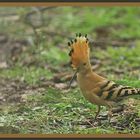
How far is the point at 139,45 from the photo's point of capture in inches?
212

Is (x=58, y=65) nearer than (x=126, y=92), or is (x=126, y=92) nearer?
(x=126, y=92)

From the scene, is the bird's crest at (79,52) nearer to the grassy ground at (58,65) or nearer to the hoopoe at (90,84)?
the hoopoe at (90,84)

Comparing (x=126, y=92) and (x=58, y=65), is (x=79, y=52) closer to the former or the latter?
(x=126, y=92)

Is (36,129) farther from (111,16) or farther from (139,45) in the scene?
(111,16)

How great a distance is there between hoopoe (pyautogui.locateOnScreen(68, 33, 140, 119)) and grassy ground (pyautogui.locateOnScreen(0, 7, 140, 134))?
0.39 feet

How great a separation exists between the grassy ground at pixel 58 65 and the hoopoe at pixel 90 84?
0.12 m

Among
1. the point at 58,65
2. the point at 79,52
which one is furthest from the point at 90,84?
the point at 58,65

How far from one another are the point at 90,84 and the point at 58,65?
911 mm

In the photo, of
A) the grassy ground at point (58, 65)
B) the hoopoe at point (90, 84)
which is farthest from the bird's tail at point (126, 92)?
the grassy ground at point (58, 65)

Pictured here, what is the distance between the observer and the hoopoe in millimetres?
4180

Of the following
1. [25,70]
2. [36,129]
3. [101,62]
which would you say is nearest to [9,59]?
[25,70]

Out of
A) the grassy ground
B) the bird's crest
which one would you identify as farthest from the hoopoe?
the grassy ground

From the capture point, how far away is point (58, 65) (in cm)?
509

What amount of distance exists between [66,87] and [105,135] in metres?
0.61
